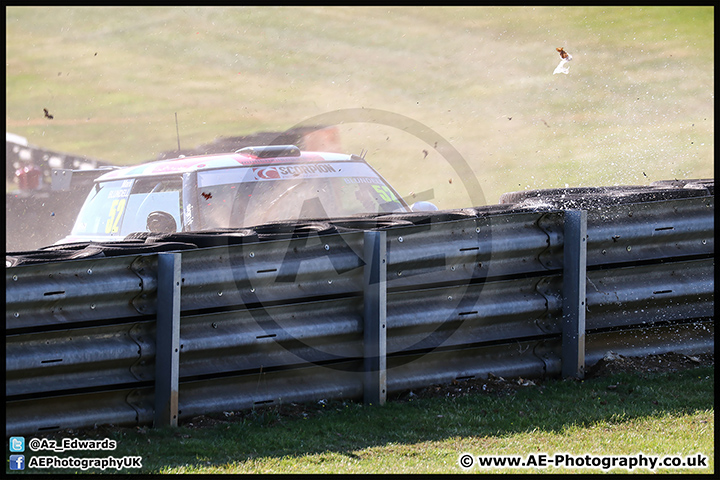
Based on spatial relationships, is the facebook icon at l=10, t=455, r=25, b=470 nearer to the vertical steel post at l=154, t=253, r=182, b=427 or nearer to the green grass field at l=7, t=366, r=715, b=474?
the green grass field at l=7, t=366, r=715, b=474

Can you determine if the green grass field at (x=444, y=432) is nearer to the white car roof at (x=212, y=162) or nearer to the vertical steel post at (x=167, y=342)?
the vertical steel post at (x=167, y=342)

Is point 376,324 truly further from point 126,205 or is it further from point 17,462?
point 126,205

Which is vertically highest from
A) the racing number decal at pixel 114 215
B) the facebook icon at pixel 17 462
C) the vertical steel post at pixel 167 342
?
the racing number decal at pixel 114 215

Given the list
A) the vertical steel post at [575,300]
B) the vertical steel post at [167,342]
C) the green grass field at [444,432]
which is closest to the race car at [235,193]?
the vertical steel post at [575,300]

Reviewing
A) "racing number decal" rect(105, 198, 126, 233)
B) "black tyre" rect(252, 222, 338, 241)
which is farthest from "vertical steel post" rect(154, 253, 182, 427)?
"racing number decal" rect(105, 198, 126, 233)

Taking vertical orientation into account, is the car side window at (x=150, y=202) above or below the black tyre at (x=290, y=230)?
above

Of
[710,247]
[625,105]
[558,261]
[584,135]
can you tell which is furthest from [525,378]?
[625,105]

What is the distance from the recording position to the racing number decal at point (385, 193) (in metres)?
6.73

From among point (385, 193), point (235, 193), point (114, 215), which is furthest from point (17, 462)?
point (385, 193)

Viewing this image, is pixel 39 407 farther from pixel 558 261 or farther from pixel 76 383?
pixel 558 261

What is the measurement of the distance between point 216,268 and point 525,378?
2.16 metres

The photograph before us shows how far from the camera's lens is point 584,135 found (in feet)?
55.0

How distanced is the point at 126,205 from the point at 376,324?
3462 mm

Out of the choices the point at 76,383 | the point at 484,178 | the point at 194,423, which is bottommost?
the point at 194,423
